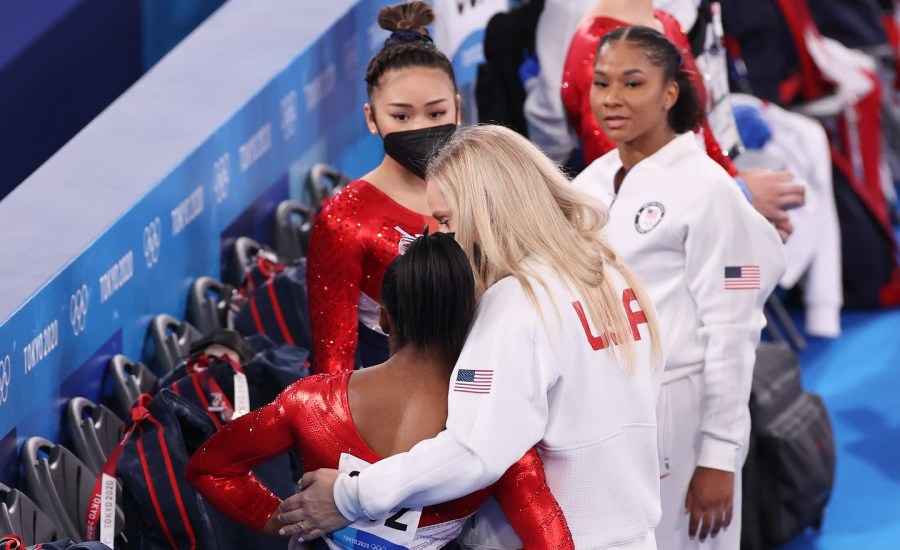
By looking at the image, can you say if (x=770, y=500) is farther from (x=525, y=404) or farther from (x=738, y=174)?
(x=525, y=404)

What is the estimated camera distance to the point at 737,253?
10.8 feet

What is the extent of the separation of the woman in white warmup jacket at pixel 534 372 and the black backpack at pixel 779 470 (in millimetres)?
2072

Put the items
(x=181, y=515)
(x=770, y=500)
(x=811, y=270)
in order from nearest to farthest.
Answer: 1. (x=181, y=515)
2. (x=770, y=500)
3. (x=811, y=270)

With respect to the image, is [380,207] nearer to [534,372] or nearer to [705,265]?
[705,265]

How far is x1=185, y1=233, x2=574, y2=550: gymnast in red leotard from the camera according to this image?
8.27ft

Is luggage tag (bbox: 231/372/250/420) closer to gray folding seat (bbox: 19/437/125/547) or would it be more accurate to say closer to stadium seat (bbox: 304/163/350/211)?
gray folding seat (bbox: 19/437/125/547)

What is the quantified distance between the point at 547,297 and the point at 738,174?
164 cm

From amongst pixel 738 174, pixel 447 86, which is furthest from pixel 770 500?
pixel 447 86

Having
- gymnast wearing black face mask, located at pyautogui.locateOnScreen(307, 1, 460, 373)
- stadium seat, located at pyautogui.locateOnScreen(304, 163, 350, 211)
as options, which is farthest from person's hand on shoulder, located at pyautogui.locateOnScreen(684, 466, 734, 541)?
stadium seat, located at pyautogui.locateOnScreen(304, 163, 350, 211)

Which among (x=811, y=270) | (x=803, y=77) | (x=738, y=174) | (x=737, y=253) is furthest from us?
(x=803, y=77)

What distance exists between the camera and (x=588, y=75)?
157 inches

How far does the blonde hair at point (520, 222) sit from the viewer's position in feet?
8.61

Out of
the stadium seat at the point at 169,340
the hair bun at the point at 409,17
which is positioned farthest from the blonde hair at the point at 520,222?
the stadium seat at the point at 169,340

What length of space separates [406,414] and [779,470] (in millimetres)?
2469
